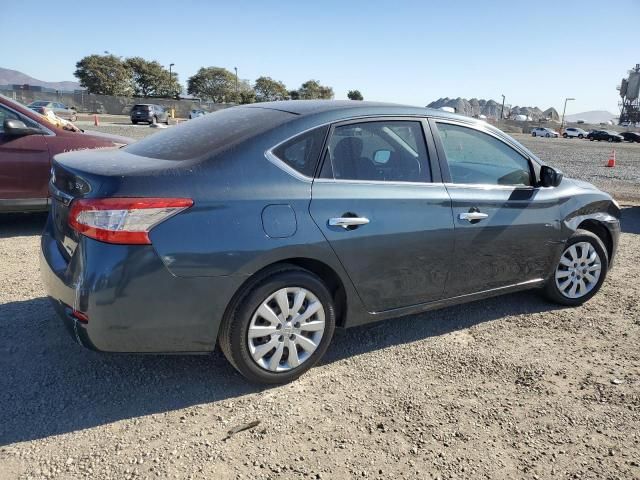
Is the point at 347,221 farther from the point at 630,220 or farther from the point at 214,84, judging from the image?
the point at 214,84

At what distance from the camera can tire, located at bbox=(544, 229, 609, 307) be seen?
452cm

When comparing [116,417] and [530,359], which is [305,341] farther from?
[530,359]

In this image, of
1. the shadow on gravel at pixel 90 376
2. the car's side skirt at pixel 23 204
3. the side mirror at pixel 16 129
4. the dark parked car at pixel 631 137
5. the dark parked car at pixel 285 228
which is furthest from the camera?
the dark parked car at pixel 631 137

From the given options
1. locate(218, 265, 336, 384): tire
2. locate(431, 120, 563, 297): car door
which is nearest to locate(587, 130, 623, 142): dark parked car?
locate(431, 120, 563, 297): car door

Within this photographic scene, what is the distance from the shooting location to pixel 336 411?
9.74 ft

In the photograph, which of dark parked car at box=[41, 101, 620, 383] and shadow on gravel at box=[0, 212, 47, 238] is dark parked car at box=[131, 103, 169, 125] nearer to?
shadow on gravel at box=[0, 212, 47, 238]

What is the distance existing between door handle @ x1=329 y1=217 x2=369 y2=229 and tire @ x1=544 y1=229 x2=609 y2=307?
212 cm

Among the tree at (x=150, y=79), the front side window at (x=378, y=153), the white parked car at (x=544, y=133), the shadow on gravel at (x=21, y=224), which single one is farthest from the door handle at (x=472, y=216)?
the tree at (x=150, y=79)

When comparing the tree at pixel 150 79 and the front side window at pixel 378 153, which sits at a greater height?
the tree at pixel 150 79

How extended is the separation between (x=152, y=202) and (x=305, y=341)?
1216mm

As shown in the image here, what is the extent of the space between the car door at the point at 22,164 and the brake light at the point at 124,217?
12.8 feet

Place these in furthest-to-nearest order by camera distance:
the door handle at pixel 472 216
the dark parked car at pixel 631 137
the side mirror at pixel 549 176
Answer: the dark parked car at pixel 631 137, the side mirror at pixel 549 176, the door handle at pixel 472 216

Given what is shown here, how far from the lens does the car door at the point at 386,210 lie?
3170 mm

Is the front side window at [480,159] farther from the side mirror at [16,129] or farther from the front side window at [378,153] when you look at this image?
the side mirror at [16,129]
